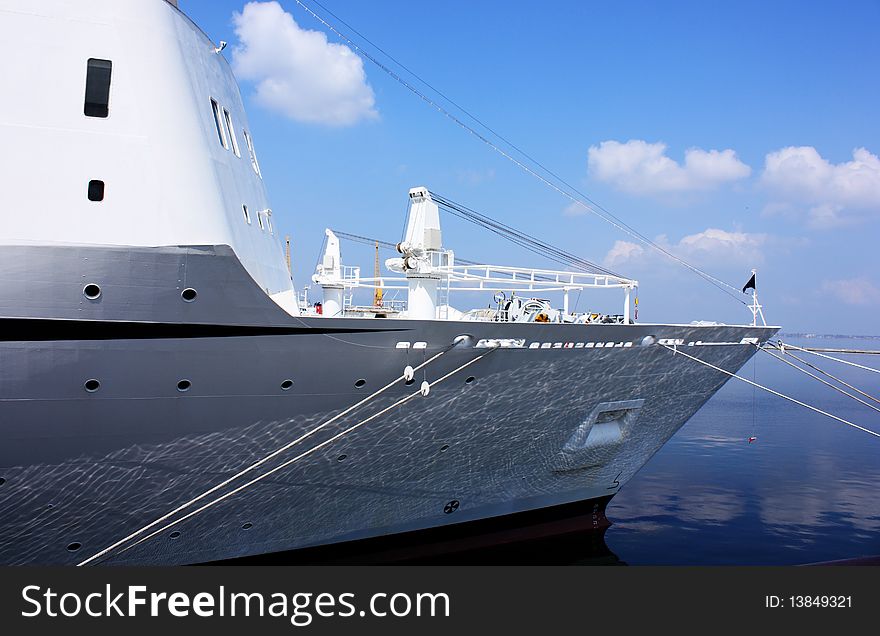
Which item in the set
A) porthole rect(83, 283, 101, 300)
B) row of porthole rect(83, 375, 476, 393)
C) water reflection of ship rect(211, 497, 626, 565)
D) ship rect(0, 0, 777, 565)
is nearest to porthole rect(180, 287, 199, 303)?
ship rect(0, 0, 777, 565)

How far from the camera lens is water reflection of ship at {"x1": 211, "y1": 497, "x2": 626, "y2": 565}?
36.4 feet

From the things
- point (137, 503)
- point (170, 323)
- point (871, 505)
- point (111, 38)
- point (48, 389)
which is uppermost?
point (111, 38)

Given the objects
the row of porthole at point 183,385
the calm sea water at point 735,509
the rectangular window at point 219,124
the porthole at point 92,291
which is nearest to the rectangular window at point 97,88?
the rectangular window at point 219,124

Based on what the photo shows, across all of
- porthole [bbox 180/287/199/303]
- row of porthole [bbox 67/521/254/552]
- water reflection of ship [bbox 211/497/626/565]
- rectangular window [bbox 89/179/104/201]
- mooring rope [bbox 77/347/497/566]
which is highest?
rectangular window [bbox 89/179/104/201]

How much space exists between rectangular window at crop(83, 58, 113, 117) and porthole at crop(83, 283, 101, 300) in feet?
6.95

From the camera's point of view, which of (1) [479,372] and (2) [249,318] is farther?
(1) [479,372]

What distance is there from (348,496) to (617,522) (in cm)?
949

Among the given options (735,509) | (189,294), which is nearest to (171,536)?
(189,294)

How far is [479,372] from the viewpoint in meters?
10.2

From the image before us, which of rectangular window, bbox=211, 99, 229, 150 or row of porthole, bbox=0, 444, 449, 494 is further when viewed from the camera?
rectangular window, bbox=211, 99, 229, 150

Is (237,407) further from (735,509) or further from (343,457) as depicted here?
(735,509)

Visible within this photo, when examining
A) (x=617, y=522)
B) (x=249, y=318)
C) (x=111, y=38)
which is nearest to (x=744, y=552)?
(x=617, y=522)

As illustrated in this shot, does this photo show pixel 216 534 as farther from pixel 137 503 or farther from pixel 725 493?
pixel 725 493

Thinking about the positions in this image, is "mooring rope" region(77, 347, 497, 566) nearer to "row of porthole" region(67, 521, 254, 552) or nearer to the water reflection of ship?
"row of porthole" region(67, 521, 254, 552)
